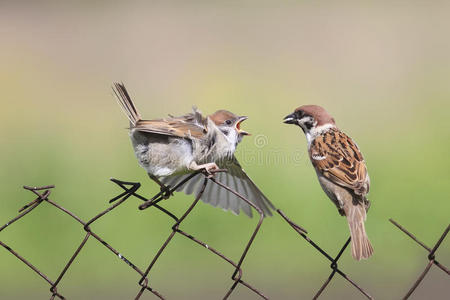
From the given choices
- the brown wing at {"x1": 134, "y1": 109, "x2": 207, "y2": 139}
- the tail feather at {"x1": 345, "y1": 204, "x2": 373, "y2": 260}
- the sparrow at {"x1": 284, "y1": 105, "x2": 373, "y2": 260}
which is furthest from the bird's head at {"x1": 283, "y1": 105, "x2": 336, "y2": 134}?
the brown wing at {"x1": 134, "y1": 109, "x2": 207, "y2": 139}

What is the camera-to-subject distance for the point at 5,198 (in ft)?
17.5

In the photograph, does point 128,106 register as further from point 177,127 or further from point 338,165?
point 338,165

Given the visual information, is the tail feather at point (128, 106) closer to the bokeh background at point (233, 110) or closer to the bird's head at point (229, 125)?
the bird's head at point (229, 125)

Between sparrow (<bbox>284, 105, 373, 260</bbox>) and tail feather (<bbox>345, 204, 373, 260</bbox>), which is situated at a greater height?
sparrow (<bbox>284, 105, 373, 260</bbox>)

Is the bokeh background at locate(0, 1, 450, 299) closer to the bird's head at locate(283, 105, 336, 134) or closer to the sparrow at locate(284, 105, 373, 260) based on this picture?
the sparrow at locate(284, 105, 373, 260)

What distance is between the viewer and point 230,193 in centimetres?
356

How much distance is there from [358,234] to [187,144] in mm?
956

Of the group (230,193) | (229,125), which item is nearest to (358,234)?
(230,193)

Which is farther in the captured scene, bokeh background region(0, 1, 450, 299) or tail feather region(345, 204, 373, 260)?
bokeh background region(0, 1, 450, 299)

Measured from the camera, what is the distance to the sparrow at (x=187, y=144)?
3.26 meters

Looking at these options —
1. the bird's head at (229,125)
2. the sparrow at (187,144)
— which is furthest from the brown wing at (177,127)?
the bird's head at (229,125)

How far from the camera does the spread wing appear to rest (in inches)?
137

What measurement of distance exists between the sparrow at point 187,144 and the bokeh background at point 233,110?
1.13 m

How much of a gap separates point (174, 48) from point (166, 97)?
2.11 meters
